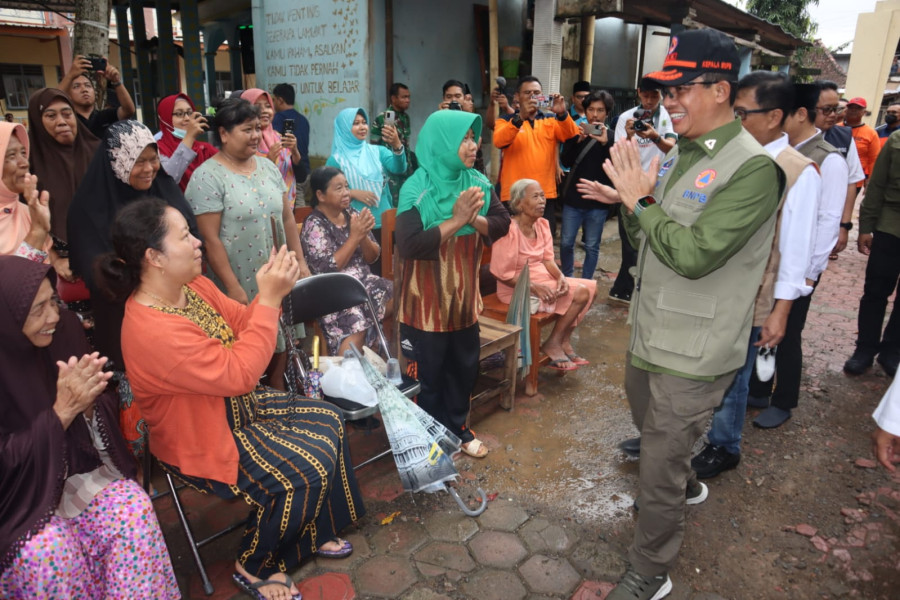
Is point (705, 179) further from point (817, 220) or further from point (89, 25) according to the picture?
point (89, 25)

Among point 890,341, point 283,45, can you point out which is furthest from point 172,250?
point 283,45

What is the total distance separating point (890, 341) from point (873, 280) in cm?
55

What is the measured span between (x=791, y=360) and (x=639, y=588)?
213cm

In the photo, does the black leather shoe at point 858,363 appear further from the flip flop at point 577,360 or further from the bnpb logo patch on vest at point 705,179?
the bnpb logo patch on vest at point 705,179

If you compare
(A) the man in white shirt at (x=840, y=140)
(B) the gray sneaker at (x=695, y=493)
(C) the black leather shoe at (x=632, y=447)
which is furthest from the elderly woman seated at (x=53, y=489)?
(A) the man in white shirt at (x=840, y=140)

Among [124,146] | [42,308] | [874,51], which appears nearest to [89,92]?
[124,146]

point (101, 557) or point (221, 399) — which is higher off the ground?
point (221, 399)

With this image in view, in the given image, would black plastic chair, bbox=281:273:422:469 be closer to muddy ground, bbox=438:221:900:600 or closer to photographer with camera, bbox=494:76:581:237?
muddy ground, bbox=438:221:900:600

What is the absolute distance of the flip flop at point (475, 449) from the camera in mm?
3344

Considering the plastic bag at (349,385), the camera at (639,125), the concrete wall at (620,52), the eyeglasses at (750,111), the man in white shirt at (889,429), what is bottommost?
the plastic bag at (349,385)

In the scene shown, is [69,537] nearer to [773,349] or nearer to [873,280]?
[773,349]

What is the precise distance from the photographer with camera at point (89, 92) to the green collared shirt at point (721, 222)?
376 centimetres

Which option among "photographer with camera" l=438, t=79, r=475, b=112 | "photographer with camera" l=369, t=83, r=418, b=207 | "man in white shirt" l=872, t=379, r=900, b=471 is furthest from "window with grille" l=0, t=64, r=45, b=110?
"man in white shirt" l=872, t=379, r=900, b=471

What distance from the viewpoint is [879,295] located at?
14.4 ft
